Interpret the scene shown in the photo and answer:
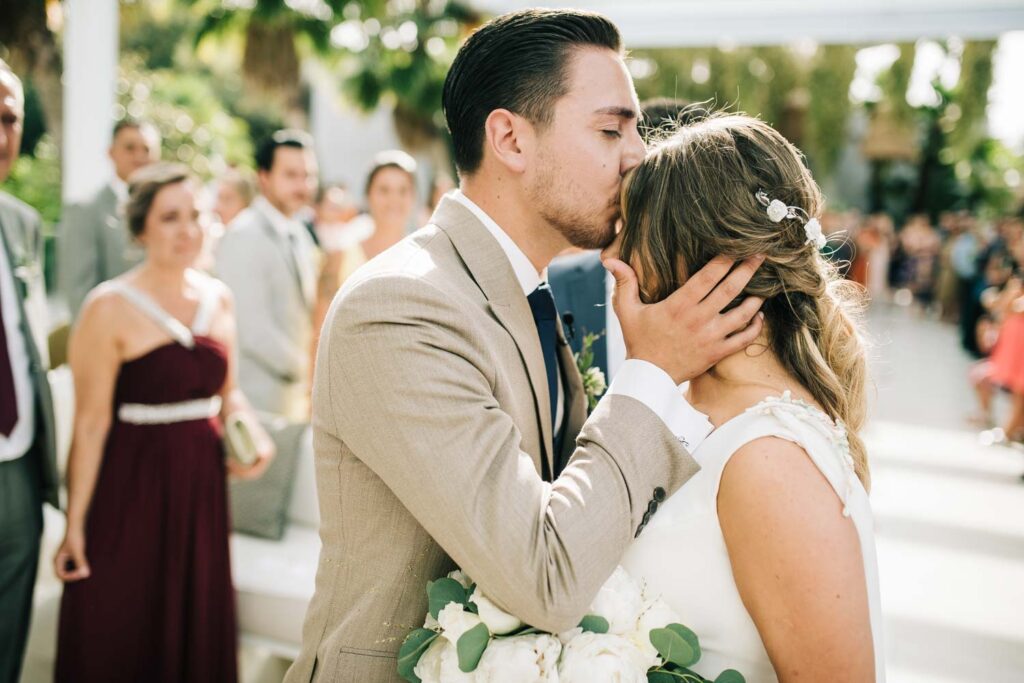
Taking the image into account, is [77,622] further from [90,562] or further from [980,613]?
[980,613]

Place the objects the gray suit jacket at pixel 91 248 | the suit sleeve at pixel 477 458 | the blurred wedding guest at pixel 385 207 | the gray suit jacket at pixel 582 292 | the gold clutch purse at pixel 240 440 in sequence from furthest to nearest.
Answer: the blurred wedding guest at pixel 385 207, the gray suit jacket at pixel 91 248, the gold clutch purse at pixel 240 440, the gray suit jacket at pixel 582 292, the suit sleeve at pixel 477 458

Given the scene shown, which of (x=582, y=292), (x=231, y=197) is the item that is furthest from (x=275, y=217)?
(x=231, y=197)

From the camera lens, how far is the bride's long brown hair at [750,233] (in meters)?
1.64

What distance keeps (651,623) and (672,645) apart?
54mm

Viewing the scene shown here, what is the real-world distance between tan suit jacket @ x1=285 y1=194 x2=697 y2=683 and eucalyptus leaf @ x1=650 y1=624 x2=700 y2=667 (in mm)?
187

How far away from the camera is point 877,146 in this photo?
30.7 metres

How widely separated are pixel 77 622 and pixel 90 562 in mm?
224

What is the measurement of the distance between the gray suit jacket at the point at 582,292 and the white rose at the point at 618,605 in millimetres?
1572

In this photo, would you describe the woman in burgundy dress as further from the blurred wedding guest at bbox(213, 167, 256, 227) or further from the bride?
the blurred wedding guest at bbox(213, 167, 256, 227)

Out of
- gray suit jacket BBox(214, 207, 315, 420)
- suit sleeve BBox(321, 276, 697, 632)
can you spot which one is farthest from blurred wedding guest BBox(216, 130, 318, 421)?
suit sleeve BBox(321, 276, 697, 632)

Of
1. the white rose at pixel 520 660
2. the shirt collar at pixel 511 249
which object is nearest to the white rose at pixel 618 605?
the white rose at pixel 520 660

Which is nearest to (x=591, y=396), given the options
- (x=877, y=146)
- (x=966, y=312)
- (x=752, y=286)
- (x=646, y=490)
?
(x=752, y=286)

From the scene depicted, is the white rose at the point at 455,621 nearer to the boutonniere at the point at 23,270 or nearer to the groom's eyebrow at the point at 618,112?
the groom's eyebrow at the point at 618,112

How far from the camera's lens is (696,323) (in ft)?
5.03
